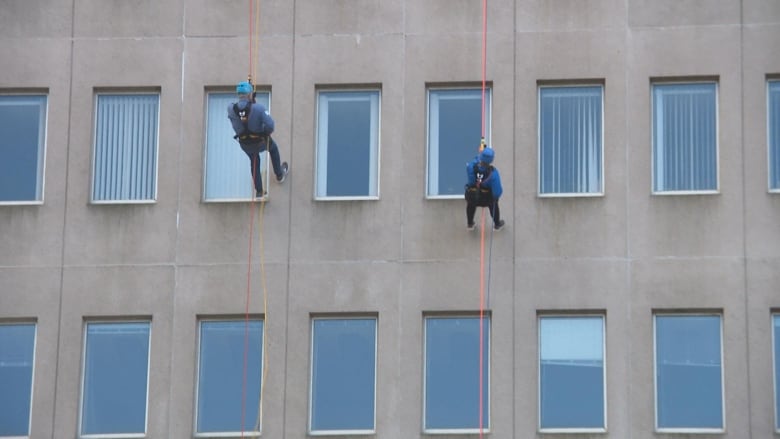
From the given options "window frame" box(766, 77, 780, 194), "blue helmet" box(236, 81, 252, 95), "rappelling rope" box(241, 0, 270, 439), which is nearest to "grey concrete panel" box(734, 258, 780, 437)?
"window frame" box(766, 77, 780, 194)

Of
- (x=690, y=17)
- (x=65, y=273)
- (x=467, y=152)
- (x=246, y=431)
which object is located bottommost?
(x=246, y=431)

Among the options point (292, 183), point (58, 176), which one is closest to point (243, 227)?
point (292, 183)

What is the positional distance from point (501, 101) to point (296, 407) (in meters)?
5.77

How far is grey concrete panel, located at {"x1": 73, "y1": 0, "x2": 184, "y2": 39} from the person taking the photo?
111 ft

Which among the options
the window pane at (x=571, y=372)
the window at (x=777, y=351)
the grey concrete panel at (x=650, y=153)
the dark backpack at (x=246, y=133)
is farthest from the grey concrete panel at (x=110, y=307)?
the window at (x=777, y=351)

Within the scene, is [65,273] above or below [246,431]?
above

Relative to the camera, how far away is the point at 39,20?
3409 cm

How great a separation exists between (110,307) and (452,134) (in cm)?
604

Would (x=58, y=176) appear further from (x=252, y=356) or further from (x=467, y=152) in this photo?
(x=467, y=152)

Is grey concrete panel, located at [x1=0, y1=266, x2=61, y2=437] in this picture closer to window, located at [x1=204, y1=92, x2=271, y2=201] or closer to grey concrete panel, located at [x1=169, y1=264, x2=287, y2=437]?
grey concrete panel, located at [x1=169, y1=264, x2=287, y2=437]

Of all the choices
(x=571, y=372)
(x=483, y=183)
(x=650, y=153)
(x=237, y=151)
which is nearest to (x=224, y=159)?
(x=237, y=151)

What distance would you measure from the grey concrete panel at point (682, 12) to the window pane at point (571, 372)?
4.79m

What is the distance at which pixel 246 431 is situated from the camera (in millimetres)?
32469

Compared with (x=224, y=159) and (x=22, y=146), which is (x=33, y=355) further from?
(x=224, y=159)
